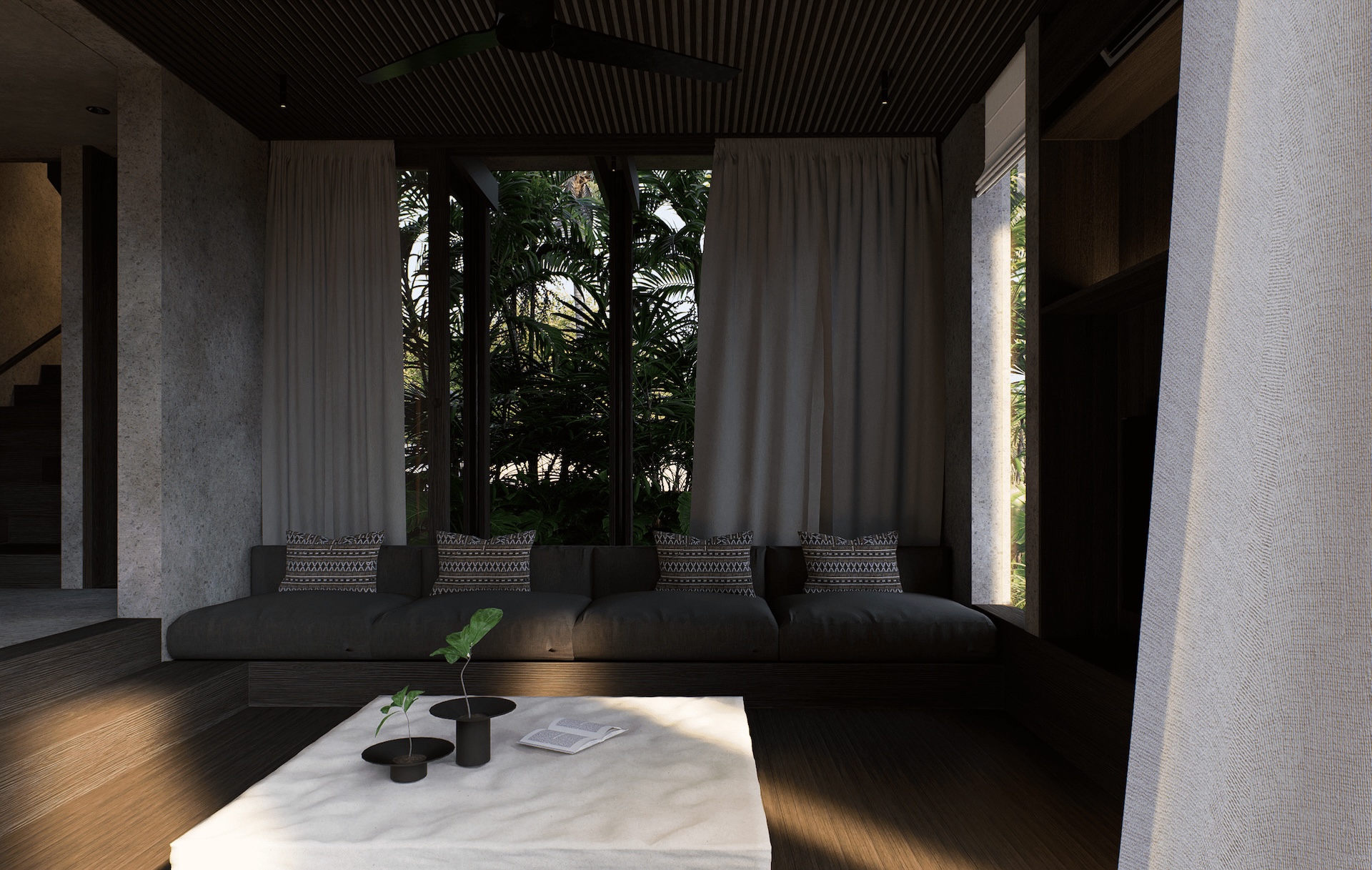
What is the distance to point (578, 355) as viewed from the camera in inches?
263

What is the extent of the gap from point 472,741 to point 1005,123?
139 inches

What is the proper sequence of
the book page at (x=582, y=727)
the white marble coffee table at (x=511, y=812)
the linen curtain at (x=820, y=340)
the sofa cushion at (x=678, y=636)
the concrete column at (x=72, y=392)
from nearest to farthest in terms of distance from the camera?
1. the white marble coffee table at (x=511, y=812)
2. the book page at (x=582, y=727)
3. the sofa cushion at (x=678, y=636)
4. the linen curtain at (x=820, y=340)
5. the concrete column at (x=72, y=392)

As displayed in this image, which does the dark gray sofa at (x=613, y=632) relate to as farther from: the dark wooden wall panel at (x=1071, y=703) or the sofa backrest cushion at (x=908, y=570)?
the sofa backrest cushion at (x=908, y=570)

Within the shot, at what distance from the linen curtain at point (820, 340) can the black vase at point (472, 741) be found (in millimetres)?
2798

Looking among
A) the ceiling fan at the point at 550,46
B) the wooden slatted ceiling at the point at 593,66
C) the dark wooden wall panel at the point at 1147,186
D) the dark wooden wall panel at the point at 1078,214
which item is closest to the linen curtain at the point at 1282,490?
the ceiling fan at the point at 550,46

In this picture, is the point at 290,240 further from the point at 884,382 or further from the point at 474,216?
the point at 884,382

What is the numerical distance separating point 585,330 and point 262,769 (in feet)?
13.3

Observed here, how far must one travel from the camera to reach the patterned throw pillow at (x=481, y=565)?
15.0ft

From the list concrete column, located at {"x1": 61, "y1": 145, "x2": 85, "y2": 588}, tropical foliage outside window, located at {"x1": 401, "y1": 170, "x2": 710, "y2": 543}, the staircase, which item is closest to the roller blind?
tropical foliage outside window, located at {"x1": 401, "y1": 170, "x2": 710, "y2": 543}

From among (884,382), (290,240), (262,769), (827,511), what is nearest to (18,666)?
(262,769)

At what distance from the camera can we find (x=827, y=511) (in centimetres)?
503

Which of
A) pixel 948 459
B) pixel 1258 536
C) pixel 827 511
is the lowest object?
pixel 827 511

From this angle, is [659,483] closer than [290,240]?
No

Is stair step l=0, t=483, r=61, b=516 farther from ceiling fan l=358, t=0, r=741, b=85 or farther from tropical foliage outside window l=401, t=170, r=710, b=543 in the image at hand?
ceiling fan l=358, t=0, r=741, b=85
